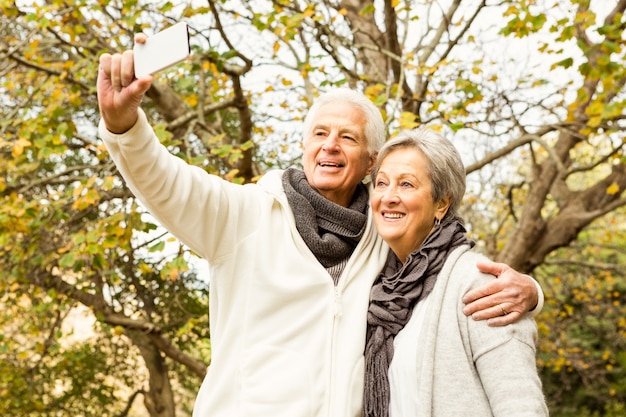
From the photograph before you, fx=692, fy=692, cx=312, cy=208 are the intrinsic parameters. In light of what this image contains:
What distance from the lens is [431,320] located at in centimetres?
186

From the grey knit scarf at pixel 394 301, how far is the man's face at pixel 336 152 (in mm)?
402

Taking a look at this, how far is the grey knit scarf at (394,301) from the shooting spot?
6.33ft

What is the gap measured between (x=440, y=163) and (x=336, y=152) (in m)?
0.39

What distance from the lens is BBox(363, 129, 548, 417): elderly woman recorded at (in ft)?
5.81

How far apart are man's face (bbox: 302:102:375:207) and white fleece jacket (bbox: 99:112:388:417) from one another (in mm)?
247

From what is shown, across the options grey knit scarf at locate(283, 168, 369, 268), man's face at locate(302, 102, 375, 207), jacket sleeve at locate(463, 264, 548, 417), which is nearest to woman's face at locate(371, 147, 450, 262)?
grey knit scarf at locate(283, 168, 369, 268)

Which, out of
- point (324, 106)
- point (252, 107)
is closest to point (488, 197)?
point (252, 107)

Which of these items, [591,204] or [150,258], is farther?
[150,258]

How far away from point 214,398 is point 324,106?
104 centimetres

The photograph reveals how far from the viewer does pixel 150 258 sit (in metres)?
6.73

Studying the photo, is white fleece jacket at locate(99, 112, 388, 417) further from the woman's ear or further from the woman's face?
the woman's ear

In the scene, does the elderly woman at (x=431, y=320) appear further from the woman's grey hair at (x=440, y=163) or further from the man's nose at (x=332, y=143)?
the man's nose at (x=332, y=143)

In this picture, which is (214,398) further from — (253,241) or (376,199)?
(376,199)

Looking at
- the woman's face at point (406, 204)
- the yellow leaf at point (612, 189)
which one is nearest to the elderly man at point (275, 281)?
the woman's face at point (406, 204)
